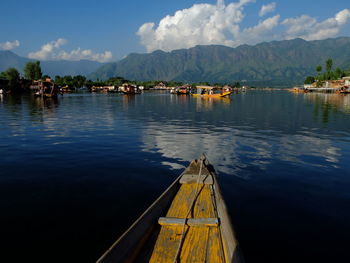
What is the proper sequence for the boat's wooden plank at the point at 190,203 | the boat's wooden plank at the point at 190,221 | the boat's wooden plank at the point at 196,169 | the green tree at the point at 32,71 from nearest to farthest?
the boat's wooden plank at the point at 190,221, the boat's wooden plank at the point at 190,203, the boat's wooden plank at the point at 196,169, the green tree at the point at 32,71

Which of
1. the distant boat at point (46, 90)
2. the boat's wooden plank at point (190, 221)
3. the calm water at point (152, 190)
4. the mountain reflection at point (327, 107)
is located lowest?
the calm water at point (152, 190)

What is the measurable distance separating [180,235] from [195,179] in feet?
12.5

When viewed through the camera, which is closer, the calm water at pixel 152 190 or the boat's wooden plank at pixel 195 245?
the boat's wooden plank at pixel 195 245

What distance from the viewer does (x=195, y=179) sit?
9711mm

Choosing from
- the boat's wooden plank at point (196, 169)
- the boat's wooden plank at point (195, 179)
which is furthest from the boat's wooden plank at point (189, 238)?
the boat's wooden plank at point (196, 169)

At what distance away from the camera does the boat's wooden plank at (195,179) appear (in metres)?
9.48

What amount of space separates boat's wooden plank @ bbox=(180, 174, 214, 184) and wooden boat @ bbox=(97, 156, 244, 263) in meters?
1.12

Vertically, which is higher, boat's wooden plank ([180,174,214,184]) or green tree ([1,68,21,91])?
green tree ([1,68,21,91])

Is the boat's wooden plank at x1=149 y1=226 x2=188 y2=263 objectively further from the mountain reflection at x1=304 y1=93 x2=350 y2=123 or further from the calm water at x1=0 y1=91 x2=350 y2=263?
the mountain reflection at x1=304 y1=93 x2=350 y2=123

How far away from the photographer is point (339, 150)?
17.7 metres

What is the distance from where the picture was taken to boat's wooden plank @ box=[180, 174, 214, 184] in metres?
9.48

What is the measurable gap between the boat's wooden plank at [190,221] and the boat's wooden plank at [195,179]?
2.78 meters

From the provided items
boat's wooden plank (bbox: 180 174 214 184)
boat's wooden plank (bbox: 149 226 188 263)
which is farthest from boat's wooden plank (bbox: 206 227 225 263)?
boat's wooden plank (bbox: 180 174 214 184)

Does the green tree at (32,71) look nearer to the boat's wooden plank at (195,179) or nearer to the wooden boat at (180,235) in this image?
the boat's wooden plank at (195,179)
